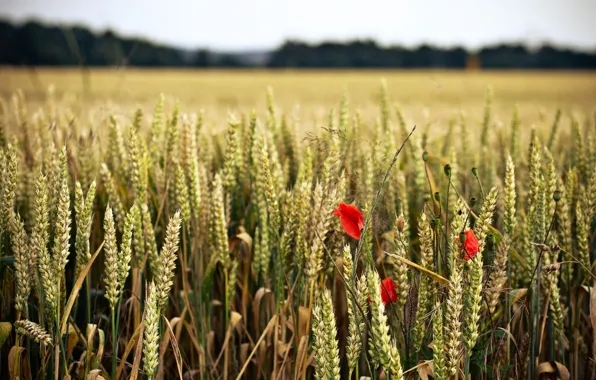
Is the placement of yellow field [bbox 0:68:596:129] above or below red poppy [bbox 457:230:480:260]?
above

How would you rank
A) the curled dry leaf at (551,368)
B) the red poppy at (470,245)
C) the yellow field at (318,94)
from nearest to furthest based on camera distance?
the red poppy at (470,245), the curled dry leaf at (551,368), the yellow field at (318,94)

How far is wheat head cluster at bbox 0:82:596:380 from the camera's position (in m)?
0.97

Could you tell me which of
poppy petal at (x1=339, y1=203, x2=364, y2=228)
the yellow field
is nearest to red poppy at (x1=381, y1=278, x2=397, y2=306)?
poppy petal at (x1=339, y1=203, x2=364, y2=228)

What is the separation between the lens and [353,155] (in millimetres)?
1657

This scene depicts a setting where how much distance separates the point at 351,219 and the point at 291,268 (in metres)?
0.25

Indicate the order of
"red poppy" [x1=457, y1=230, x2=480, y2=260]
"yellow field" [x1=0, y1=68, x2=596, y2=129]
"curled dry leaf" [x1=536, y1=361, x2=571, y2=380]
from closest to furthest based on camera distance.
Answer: "red poppy" [x1=457, y1=230, x2=480, y2=260] → "curled dry leaf" [x1=536, y1=361, x2=571, y2=380] → "yellow field" [x1=0, y1=68, x2=596, y2=129]

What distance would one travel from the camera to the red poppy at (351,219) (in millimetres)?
1024

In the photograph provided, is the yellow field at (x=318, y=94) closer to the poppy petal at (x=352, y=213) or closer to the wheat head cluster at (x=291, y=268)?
the wheat head cluster at (x=291, y=268)

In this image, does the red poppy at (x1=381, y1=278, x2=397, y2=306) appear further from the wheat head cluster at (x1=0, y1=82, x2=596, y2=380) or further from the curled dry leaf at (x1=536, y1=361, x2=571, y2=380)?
the curled dry leaf at (x1=536, y1=361, x2=571, y2=380)

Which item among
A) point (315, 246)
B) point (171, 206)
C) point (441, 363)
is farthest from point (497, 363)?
point (171, 206)

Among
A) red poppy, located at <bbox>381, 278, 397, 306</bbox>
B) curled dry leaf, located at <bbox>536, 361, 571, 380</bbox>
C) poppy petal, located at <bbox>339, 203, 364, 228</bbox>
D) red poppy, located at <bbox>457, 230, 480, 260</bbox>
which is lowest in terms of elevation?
curled dry leaf, located at <bbox>536, 361, 571, 380</bbox>

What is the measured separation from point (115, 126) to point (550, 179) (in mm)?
1094

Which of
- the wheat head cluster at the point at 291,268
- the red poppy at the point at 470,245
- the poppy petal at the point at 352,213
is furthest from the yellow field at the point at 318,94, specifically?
the red poppy at the point at 470,245

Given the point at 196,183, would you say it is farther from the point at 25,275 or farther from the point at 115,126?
the point at 115,126
